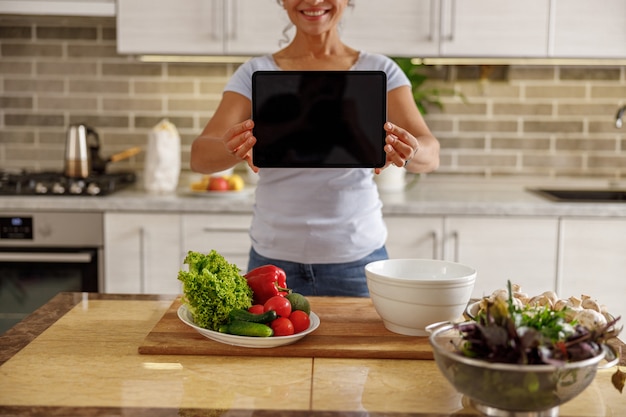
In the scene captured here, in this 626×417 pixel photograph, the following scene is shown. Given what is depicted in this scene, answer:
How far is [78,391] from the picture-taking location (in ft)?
3.75

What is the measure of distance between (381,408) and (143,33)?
229 cm

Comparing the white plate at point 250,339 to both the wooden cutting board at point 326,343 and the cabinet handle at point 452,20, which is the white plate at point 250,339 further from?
the cabinet handle at point 452,20

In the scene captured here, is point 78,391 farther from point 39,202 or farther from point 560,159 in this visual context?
point 560,159

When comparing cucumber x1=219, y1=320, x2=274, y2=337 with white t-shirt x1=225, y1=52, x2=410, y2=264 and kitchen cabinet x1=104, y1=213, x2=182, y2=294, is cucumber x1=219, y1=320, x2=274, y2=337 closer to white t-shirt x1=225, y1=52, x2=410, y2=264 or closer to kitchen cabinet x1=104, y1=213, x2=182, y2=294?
white t-shirt x1=225, y1=52, x2=410, y2=264

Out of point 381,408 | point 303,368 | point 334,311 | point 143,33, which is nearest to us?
point 381,408

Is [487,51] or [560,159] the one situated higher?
[487,51]

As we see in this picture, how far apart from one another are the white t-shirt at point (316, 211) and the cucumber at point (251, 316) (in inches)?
22.4

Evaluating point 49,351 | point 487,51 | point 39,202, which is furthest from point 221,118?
point 487,51

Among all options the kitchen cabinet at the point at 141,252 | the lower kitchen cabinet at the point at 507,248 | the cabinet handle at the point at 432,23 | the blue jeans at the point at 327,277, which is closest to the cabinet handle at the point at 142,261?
the kitchen cabinet at the point at 141,252

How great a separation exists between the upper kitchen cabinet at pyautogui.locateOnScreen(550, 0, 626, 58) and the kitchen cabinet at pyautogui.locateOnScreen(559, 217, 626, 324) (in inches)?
27.7

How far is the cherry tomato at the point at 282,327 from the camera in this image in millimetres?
1325

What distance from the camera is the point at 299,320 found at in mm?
1363

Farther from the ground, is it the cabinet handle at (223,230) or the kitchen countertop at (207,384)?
the cabinet handle at (223,230)

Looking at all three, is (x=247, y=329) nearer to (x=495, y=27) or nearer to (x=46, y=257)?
(x=46, y=257)
